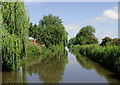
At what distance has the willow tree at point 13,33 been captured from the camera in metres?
9.53

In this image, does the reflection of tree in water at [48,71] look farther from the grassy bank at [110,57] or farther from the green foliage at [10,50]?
the grassy bank at [110,57]

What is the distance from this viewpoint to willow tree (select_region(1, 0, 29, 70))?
9531 mm

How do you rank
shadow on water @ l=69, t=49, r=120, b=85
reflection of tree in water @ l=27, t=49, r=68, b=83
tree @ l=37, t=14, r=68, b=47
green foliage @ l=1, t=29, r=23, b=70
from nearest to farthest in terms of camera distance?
reflection of tree in water @ l=27, t=49, r=68, b=83
shadow on water @ l=69, t=49, r=120, b=85
green foliage @ l=1, t=29, r=23, b=70
tree @ l=37, t=14, r=68, b=47

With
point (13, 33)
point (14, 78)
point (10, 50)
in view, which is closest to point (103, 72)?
point (14, 78)

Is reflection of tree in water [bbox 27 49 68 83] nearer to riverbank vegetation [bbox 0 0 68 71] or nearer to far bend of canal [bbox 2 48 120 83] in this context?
far bend of canal [bbox 2 48 120 83]

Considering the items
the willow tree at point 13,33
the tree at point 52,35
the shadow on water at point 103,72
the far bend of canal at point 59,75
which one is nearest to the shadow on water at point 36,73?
the far bend of canal at point 59,75

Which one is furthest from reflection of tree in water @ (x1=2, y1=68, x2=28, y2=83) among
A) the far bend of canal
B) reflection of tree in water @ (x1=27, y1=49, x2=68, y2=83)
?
reflection of tree in water @ (x1=27, y1=49, x2=68, y2=83)

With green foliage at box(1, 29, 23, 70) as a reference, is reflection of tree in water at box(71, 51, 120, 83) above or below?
below

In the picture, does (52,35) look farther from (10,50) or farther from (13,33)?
(10,50)

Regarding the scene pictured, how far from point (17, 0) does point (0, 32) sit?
3.42 meters

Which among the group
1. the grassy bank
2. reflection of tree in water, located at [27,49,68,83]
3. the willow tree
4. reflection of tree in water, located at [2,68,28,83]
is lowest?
reflection of tree in water, located at [2,68,28,83]

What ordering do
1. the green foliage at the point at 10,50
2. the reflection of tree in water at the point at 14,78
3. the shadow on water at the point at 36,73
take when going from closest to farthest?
the reflection of tree in water at the point at 14,78 → the shadow on water at the point at 36,73 → the green foliage at the point at 10,50

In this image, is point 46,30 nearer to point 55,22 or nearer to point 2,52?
point 55,22

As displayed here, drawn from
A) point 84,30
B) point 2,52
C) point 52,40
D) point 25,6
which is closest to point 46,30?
point 52,40
